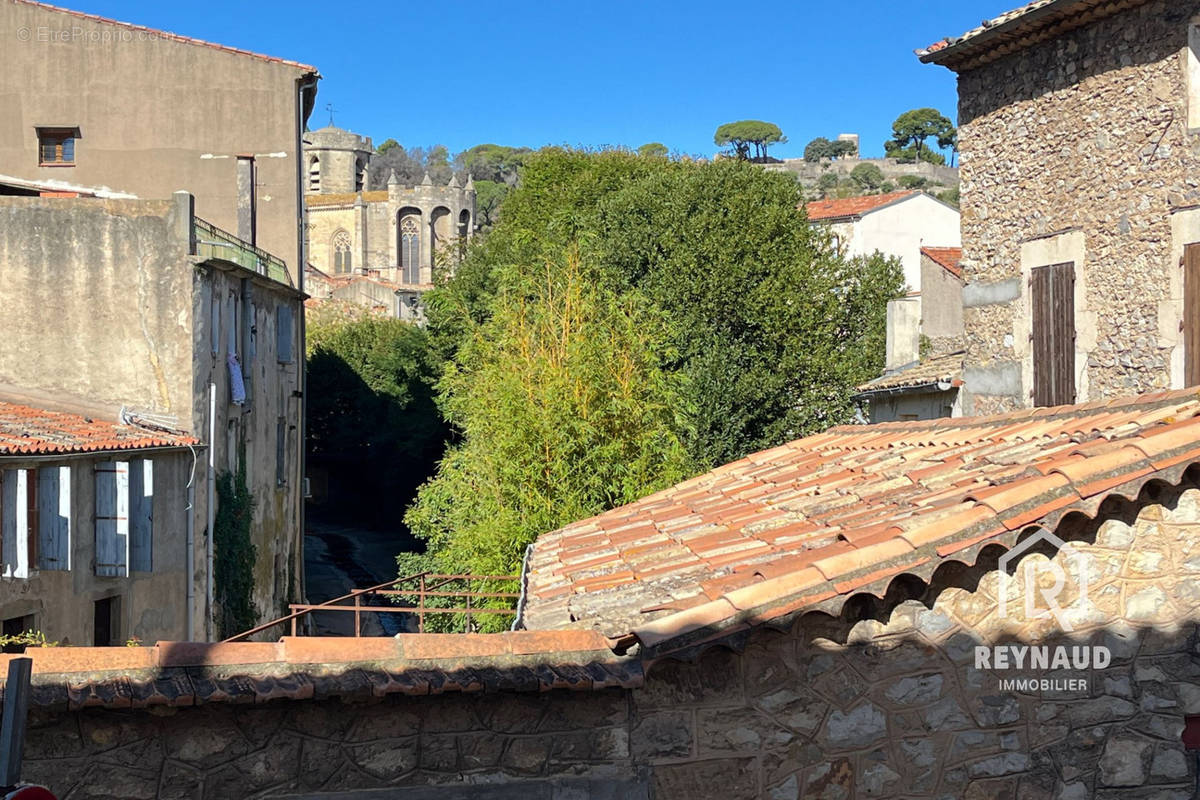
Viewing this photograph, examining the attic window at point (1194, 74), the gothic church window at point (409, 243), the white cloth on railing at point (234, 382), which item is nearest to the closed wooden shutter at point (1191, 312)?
the attic window at point (1194, 74)

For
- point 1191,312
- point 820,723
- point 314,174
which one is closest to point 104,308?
point 1191,312

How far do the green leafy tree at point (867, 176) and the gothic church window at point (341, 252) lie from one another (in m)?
50.5

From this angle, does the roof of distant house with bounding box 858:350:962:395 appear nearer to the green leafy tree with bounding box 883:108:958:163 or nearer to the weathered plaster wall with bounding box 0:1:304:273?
the weathered plaster wall with bounding box 0:1:304:273

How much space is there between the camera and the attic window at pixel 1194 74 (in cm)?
1058

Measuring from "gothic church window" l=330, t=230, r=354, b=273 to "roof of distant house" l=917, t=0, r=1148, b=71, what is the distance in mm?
94863

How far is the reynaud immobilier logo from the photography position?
6.06 metres

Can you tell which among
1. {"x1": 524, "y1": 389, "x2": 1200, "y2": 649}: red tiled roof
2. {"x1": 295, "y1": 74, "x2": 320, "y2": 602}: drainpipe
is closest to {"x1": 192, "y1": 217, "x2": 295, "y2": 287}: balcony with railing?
{"x1": 295, "y1": 74, "x2": 320, "y2": 602}: drainpipe

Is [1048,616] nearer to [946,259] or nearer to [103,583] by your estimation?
[103,583]

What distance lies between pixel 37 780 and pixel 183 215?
46.1 ft

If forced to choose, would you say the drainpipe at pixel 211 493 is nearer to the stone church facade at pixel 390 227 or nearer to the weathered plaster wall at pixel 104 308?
the weathered plaster wall at pixel 104 308

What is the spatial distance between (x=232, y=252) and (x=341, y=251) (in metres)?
86.7

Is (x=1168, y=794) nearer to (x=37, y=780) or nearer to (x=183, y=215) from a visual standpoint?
(x=37, y=780)

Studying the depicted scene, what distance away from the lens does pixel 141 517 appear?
16.8 meters

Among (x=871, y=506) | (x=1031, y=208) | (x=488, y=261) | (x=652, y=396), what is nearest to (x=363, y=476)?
(x=488, y=261)
